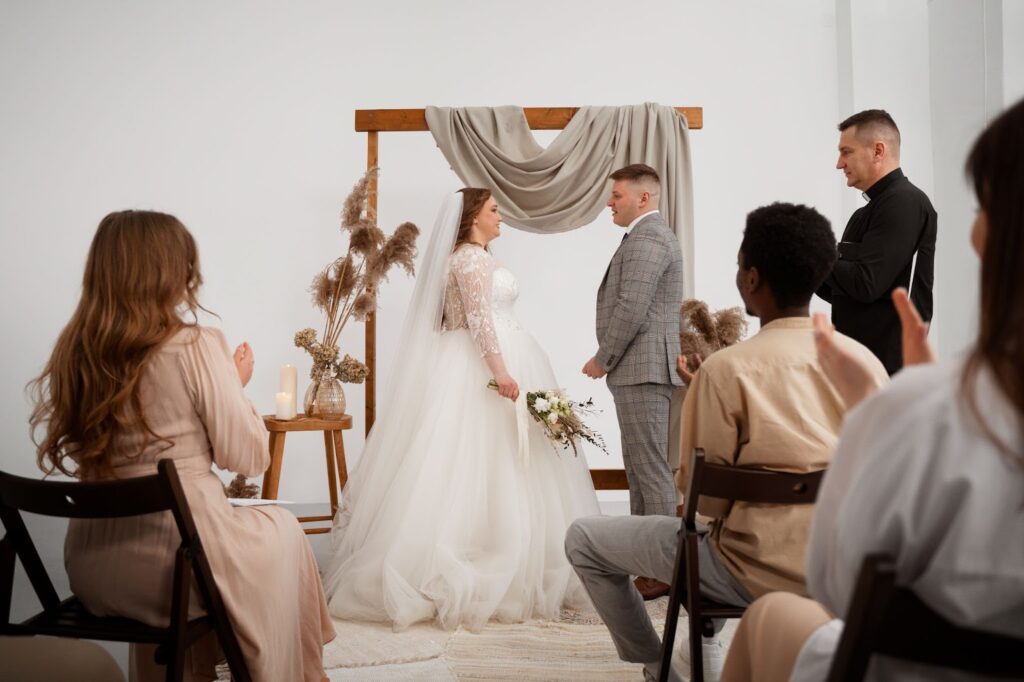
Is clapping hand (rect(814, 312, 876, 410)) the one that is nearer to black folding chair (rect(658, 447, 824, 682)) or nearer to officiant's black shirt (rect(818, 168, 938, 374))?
black folding chair (rect(658, 447, 824, 682))

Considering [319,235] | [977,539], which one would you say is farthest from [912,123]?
[977,539]

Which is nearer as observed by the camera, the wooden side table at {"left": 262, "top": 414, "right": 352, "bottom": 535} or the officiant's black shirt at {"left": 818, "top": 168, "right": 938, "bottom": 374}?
the officiant's black shirt at {"left": 818, "top": 168, "right": 938, "bottom": 374}

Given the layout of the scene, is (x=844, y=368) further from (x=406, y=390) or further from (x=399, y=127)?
(x=399, y=127)

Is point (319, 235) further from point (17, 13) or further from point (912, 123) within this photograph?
point (912, 123)

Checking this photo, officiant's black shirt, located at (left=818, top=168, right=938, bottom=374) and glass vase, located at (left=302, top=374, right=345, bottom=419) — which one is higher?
officiant's black shirt, located at (left=818, top=168, right=938, bottom=374)

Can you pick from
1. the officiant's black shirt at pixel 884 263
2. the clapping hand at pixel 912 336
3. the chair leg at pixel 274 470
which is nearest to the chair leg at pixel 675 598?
the clapping hand at pixel 912 336

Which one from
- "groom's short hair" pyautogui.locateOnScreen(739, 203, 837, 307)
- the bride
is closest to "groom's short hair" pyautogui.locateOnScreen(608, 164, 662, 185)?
the bride

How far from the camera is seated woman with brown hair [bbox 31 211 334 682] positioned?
181 cm

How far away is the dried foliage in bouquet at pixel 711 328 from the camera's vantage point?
10.8ft

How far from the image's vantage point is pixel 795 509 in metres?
1.73

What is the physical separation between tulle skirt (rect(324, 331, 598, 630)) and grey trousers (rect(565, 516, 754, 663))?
959 millimetres

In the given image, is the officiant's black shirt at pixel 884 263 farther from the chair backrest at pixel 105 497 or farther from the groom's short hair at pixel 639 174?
the chair backrest at pixel 105 497

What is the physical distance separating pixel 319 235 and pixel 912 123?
13.6 ft

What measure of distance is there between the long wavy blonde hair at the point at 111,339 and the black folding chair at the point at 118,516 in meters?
0.18
